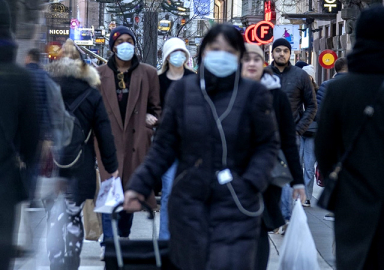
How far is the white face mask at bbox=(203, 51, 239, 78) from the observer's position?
4.39m

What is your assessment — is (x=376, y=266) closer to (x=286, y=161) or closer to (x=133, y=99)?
(x=286, y=161)

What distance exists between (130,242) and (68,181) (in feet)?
5.95

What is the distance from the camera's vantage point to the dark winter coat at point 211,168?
4.25 metres

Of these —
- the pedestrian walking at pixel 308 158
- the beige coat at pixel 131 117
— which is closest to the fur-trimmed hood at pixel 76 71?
the beige coat at pixel 131 117

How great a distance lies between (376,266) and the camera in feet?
13.8

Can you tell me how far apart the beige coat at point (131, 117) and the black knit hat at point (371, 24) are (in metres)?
3.44

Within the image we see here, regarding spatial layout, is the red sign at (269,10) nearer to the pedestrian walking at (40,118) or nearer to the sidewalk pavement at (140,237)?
the sidewalk pavement at (140,237)

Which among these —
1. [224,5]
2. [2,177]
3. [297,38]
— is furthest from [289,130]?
[224,5]

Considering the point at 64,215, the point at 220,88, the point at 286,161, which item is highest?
the point at 220,88

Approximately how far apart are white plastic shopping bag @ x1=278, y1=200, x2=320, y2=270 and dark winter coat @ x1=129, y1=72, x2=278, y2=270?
148cm

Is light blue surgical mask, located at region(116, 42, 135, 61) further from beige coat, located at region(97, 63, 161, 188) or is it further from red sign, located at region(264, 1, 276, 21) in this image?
red sign, located at region(264, 1, 276, 21)

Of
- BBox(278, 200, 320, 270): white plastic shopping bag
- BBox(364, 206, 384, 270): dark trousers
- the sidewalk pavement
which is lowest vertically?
the sidewalk pavement

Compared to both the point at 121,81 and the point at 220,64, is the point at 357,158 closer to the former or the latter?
the point at 220,64

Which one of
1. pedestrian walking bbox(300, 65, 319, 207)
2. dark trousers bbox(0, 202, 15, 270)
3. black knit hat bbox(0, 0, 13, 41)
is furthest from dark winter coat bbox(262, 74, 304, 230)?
pedestrian walking bbox(300, 65, 319, 207)
